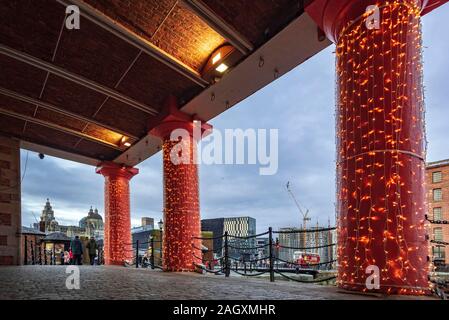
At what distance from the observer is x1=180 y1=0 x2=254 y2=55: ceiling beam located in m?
5.92

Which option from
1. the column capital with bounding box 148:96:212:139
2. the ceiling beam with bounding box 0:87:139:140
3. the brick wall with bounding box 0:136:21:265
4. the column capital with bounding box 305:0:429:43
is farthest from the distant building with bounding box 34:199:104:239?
the column capital with bounding box 305:0:429:43

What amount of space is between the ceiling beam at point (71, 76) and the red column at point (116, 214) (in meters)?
Result: 5.39

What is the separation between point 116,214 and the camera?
1409 cm

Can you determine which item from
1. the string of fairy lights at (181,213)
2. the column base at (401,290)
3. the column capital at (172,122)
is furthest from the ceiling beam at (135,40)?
the column base at (401,290)

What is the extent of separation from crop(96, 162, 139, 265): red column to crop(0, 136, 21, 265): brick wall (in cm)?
308

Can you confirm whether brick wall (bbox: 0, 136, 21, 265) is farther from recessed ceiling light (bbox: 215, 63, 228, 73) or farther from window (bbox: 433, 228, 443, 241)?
window (bbox: 433, 228, 443, 241)

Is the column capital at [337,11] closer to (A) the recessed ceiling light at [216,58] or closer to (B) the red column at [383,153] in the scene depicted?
(B) the red column at [383,153]

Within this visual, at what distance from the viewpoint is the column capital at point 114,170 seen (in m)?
14.1

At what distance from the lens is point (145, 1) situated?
→ 247 inches

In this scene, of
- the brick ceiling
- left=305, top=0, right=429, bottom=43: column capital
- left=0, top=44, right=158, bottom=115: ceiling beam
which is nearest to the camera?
left=305, top=0, right=429, bottom=43: column capital

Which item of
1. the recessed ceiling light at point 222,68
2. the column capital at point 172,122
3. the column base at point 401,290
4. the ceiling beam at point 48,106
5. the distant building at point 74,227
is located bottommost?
the distant building at point 74,227

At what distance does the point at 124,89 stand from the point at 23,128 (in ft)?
17.3

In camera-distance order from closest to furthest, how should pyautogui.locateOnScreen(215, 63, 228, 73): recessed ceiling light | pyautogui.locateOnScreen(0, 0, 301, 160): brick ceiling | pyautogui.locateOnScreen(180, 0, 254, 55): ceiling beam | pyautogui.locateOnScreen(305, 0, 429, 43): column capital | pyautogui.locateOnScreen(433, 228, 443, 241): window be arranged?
pyautogui.locateOnScreen(305, 0, 429, 43): column capital < pyautogui.locateOnScreen(180, 0, 254, 55): ceiling beam < pyautogui.locateOnScreen(0, 0, 301, 160): brick ceiling < pyautogui.locateOnScreen(215, 63, 228, 73): recessed ceiling light < pyautogui.locateOnScreen(433, 228, 443, 241): window

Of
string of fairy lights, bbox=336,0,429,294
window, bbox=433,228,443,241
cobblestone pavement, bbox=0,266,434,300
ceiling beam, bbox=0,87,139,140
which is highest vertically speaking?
ceiling beam, bbox=0,87,139,140
